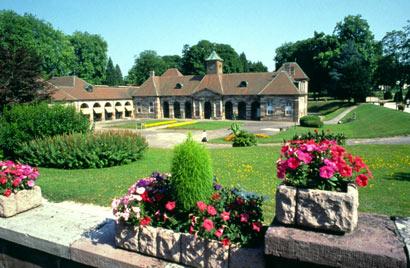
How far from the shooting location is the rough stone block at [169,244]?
12.0 ft

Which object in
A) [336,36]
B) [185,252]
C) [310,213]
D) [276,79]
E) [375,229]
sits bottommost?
[185,252]

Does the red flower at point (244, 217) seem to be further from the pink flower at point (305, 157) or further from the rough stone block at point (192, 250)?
the pink flower at point (305, 157)

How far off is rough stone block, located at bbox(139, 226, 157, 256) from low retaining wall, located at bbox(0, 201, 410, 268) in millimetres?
84

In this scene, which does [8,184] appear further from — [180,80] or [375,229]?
[180,80]

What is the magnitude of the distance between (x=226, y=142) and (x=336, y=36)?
161 ft

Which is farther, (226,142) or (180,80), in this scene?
(180,80)

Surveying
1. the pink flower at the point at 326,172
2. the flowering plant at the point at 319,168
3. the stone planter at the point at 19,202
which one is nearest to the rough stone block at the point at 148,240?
the flowering plant at the point at 319,168

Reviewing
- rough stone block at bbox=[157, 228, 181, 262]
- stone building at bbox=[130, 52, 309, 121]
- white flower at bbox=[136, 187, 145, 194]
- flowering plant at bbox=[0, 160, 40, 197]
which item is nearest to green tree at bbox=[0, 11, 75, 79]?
stone building at bbox=[130, 52, 309, 121]

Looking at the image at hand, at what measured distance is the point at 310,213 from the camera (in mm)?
3049

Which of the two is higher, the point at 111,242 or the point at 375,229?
the point at 375,229

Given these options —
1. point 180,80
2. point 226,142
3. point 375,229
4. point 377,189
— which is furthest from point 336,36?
point 375,229

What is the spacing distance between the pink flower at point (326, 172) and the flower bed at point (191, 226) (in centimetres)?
101

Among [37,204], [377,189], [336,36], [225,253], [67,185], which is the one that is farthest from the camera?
[336,36]

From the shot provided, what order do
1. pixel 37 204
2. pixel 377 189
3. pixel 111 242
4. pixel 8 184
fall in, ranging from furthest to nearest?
pixel 377 189 → pixel 37 204 → pixel 8 184 → pixel 111 242
